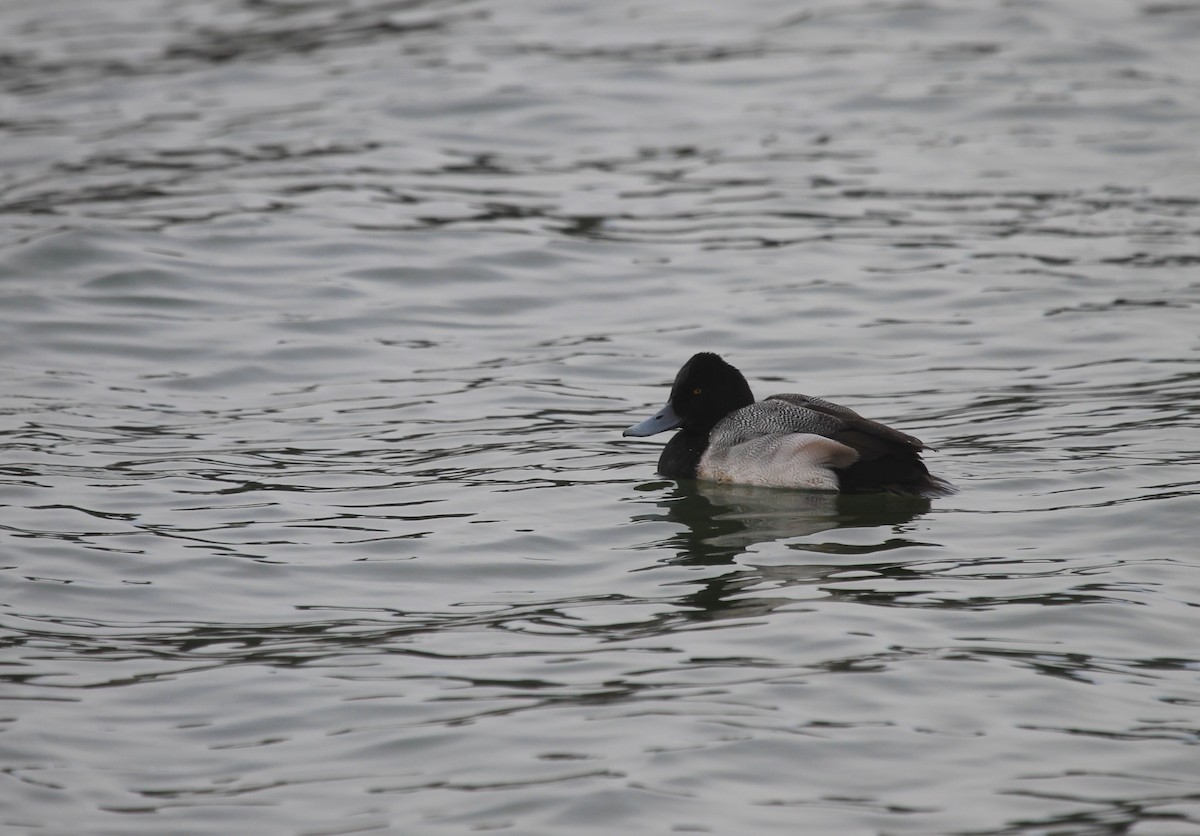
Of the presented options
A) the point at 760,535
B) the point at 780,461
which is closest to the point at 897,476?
the point at 780,461

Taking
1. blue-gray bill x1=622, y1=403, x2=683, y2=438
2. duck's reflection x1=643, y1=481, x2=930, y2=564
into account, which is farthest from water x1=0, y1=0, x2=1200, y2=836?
blue-gray bill x1=622, y1=403, x2=683, y2=438

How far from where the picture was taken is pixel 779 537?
7.79m

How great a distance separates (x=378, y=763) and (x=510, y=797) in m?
0.53

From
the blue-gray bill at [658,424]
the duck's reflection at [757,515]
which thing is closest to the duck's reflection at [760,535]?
the duck's reflection at [757,515]

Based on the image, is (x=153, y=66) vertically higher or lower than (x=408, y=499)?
higher

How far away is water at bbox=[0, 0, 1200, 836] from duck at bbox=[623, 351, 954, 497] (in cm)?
13

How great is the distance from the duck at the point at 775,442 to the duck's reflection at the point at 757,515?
0.06 m

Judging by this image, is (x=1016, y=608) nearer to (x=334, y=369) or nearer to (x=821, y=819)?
(x=821, y=819)

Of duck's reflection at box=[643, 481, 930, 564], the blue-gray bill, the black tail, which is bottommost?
duck's reflection at box=[643, 481, 930, 564]

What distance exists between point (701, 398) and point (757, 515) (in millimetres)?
1020

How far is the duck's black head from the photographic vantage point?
29.5 feet

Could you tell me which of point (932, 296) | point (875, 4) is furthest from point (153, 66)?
point (932, 296)

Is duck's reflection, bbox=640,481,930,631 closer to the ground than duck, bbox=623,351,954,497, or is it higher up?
closer to the ground

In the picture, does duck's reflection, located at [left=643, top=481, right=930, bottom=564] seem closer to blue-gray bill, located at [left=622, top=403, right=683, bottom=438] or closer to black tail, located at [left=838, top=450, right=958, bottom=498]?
black tail, located at [left=838, top=450, right=958, bottom=498]
